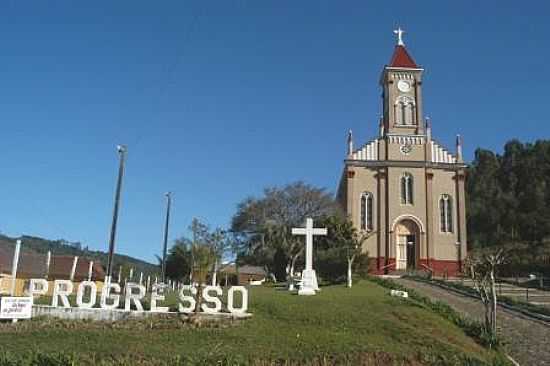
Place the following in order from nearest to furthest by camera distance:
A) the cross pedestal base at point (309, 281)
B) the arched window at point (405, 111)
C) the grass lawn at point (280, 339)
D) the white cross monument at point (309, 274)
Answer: the grass lawn at point (280, 339) → the white cross monument at point (309, 274) → the cross pedestal base at point (309, 281) → the arched window at point (405, 111)

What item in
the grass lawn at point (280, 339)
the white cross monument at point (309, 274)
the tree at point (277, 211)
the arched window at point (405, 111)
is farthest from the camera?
the arched window at point (405, 111)

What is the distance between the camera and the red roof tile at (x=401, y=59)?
2132 inches

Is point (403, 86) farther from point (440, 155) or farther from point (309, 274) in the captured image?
point (309, 274)

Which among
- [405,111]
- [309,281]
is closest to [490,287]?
[309,281]

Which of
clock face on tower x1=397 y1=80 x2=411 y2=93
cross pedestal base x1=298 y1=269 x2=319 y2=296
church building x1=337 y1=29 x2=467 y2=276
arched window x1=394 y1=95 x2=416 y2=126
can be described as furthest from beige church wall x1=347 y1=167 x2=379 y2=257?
cross pedestal base x1=298 y1=269 x2=319 y2=296

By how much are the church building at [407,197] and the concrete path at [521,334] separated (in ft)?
72.3

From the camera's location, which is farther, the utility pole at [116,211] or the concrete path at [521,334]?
the utility pole at [116,211]

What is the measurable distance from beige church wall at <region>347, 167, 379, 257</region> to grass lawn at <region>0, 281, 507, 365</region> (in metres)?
31.2

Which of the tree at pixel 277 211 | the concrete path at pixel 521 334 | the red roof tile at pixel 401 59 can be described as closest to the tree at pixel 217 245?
the concrete path at pixel 521 334

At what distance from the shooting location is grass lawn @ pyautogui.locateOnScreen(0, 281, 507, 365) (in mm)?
12867

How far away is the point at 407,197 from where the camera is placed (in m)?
50.0

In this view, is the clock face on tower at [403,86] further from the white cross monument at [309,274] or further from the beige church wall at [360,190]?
the white cross monument at [309,274]

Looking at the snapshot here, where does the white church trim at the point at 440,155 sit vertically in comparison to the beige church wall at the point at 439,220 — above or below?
above

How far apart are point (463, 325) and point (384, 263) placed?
31060mm
